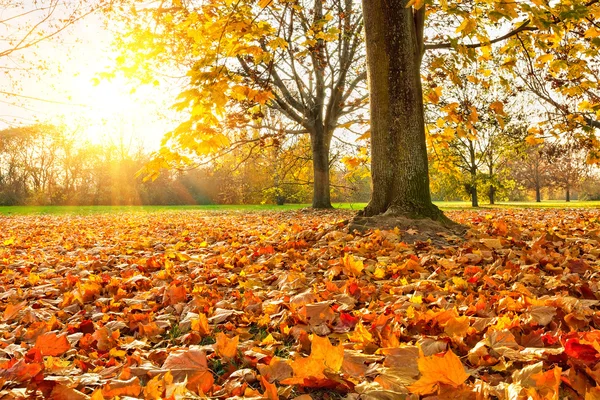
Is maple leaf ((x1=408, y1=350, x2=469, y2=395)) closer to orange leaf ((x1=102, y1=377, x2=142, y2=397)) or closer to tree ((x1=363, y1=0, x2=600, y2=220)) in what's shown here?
orange leaf ((x1=102, y1=377, x2=142, y2=397))

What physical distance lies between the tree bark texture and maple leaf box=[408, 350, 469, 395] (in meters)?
3.84

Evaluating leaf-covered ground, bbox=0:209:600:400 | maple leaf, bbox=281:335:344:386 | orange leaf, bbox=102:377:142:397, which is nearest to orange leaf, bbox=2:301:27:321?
leaf-covered ground, bbox=0:209:600:400

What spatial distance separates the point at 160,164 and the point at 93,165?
27.7m

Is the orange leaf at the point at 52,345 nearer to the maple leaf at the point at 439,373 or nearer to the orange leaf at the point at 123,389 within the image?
the orange leaf at the point at 123,389

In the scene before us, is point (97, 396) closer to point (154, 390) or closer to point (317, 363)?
point (154, 390)

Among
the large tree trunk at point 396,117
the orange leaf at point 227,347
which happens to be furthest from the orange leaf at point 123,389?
the large tree trunk at point 396,117

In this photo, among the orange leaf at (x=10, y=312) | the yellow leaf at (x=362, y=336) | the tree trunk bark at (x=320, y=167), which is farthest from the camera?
the tree trunk bark at (x=320, y=167)

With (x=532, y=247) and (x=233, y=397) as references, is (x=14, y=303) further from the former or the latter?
(x=532, y=247)

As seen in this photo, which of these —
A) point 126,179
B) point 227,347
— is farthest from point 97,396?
point 126,179

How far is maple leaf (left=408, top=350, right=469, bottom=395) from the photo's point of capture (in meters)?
1.40

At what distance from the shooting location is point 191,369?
1.77m

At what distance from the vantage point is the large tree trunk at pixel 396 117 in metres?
5.26

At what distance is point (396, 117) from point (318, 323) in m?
3.61

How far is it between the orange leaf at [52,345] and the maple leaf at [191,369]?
685 mm
